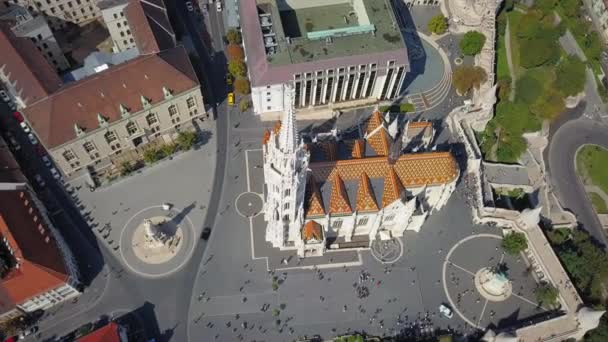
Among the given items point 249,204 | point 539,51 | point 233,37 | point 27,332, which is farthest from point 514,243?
point 27,332

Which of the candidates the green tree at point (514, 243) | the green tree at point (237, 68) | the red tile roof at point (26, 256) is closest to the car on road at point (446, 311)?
the green tree at point (514, 243)

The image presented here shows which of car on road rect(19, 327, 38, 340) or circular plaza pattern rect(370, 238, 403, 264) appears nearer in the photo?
car on road rect(19, 327, 38, 340)

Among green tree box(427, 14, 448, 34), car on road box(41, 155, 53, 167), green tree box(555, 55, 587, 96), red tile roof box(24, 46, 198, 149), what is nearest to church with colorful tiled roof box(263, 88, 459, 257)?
red tile roof box(24, 46, 198, 149)

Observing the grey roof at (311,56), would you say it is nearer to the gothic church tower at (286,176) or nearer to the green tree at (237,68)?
the green tree at (237,68)

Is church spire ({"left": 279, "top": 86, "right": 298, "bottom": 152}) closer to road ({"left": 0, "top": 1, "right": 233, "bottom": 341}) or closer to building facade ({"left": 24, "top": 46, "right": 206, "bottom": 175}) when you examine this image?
road ({"left": 0, "top": 1, "right": 233, "bottom": 341})

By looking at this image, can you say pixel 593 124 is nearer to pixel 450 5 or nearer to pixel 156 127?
pixel 450 5

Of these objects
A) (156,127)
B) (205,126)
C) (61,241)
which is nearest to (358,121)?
(205,126)
